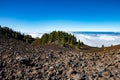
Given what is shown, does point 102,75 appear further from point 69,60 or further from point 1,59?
point 1,59

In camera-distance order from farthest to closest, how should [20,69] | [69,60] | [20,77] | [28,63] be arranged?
1. [69,60]
2. [28,63]
3. [20,69]
4. [20,77]

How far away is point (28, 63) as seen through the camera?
19859 mm

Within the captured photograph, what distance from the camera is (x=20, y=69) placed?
60.3 feet

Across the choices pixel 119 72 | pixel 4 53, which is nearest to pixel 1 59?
pixel 4 53

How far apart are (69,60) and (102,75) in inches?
166

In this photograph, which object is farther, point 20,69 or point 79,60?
point 79,60

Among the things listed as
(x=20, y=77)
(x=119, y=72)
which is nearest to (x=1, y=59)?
(x=20, y=77)

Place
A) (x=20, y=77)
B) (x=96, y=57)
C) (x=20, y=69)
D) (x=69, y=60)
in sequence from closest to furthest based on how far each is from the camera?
1. (x=20, y=77)
2. (x=20, y=69)
3. (x=69, y=60)
4. (x=96, y=57)

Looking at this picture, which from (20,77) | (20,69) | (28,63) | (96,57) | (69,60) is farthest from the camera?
(96,57)

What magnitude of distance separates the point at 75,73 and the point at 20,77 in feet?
13.7

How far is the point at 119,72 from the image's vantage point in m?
18.2

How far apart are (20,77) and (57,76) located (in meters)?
2.75

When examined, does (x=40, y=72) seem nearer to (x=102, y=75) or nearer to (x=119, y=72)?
(x=102, y=75)

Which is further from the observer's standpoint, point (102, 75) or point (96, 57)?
point (96, 57)
